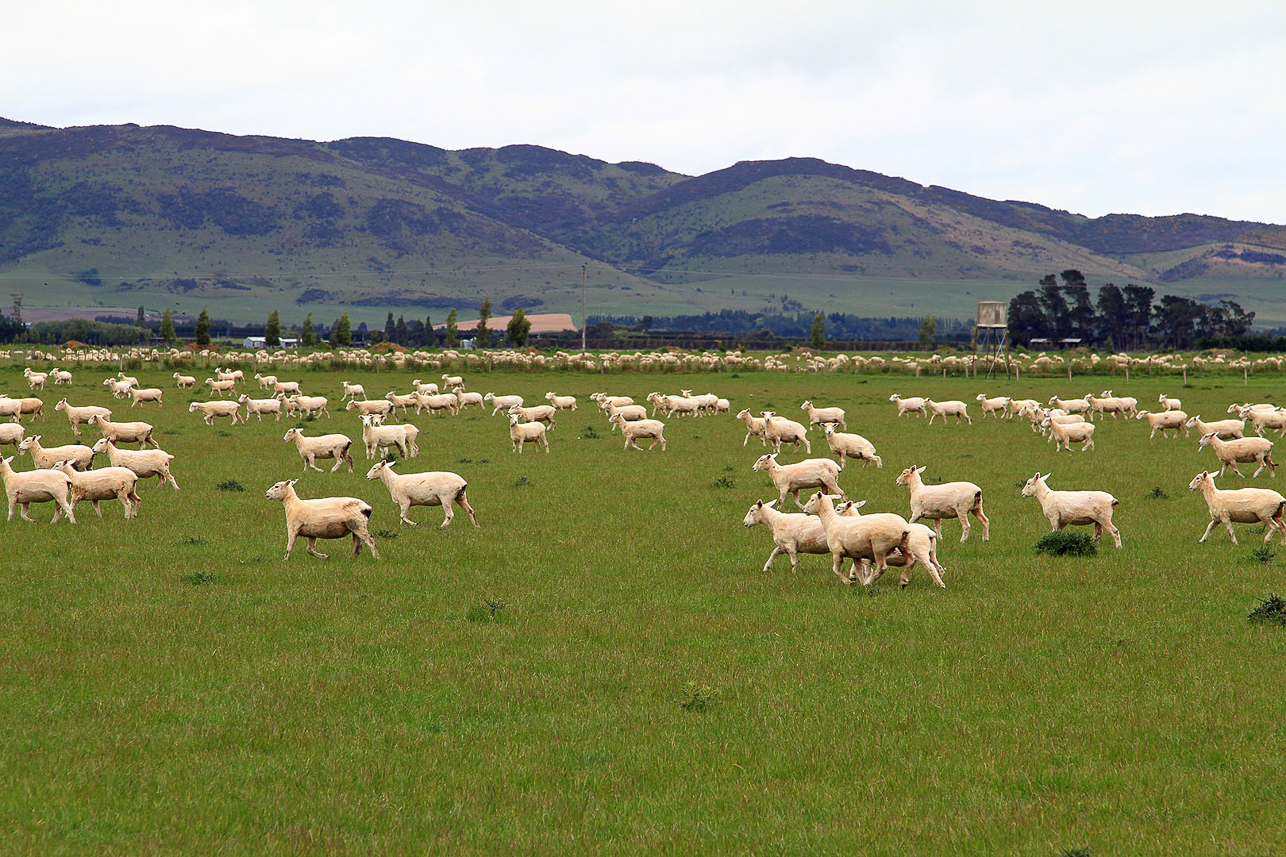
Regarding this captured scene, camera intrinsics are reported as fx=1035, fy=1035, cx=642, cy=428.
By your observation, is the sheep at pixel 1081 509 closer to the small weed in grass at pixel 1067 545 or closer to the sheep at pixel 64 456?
the small weed in grass at pixel 1067 545

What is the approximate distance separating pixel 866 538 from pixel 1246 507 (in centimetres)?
738

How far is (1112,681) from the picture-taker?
33.8ft

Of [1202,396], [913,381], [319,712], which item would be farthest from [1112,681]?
[913,381]

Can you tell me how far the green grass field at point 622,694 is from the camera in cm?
741

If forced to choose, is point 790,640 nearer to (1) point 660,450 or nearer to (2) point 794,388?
(1) point 660,450

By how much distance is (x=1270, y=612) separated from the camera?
12273mm

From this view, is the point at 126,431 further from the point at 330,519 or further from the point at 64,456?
the point at 330,519

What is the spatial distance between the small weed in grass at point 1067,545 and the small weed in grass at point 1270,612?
12.5 ft

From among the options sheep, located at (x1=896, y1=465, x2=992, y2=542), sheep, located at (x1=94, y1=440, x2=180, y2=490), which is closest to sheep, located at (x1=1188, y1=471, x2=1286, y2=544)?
sheep, located at (x1=896, y1=465, x2=992, y2=542)

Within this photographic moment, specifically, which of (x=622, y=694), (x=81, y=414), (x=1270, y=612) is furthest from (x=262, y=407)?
(x=1270, y=612)

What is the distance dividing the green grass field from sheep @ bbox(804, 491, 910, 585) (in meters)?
0.49

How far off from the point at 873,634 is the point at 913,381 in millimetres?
63613

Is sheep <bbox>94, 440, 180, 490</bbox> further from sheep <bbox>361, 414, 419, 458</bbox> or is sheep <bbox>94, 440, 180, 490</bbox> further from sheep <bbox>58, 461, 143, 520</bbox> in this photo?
sheep <bbox>361, 414, 419, 458</bbox>

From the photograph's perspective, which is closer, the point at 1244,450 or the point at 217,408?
the point at 1244,450
